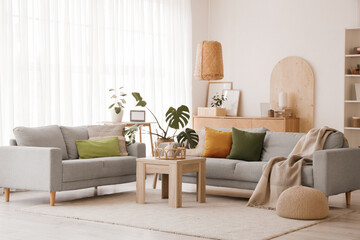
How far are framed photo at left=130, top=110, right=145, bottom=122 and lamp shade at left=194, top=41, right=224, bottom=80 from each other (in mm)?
1156

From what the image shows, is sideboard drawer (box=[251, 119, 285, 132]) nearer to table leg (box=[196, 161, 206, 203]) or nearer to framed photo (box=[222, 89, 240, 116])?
framed photo (box=[222, 89, 240, 116])

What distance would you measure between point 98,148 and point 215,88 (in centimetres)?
380

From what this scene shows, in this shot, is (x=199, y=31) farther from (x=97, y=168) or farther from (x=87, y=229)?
(x=87, y=229)

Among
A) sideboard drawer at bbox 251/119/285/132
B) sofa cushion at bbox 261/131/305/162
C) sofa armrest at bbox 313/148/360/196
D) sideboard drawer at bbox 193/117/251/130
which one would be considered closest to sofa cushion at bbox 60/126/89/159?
sofa cushion at bbox 261/131/305/162

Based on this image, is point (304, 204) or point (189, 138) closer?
point (304, 204)

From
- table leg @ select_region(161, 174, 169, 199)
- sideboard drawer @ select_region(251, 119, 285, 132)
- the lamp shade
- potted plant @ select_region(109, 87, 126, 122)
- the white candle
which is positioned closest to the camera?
table leg @ select_region(161, 174, 169, 199)

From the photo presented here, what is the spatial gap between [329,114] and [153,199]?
→ 3.75 meters

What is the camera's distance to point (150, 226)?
16.3ft

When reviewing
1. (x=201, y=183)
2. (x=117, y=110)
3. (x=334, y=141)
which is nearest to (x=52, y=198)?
(x=201, y=183)

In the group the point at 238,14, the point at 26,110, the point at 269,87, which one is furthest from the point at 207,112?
the point at 26,110

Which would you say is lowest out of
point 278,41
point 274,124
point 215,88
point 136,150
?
point 136,150

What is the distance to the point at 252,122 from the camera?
923cm

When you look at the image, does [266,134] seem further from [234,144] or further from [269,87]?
[269,87]

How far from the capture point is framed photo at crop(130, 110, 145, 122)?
333 inches
